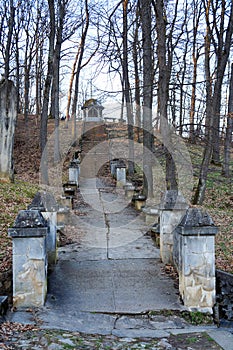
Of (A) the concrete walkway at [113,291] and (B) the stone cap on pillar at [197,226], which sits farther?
(B) the stone cap on pillar at [197,226]

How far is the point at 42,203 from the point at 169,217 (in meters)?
2.36

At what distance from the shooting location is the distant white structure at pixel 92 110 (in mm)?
36656

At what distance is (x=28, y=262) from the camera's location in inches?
203

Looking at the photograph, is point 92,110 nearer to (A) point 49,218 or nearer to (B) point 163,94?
(B) point 163,94

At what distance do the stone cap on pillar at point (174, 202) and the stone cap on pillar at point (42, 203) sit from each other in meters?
2.08

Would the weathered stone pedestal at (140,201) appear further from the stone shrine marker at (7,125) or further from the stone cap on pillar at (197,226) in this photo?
the stone cap on pillar at (197,226)

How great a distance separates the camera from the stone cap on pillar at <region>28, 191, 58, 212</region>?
21.8 ft

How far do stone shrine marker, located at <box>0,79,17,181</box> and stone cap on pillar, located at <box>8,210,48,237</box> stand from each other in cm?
832

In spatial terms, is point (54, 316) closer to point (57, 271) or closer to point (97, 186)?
point (57, 271)

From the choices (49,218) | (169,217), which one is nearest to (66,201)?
(49,218)

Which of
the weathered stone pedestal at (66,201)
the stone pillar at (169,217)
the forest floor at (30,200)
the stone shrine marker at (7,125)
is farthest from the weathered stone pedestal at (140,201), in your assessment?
the stone pillar at (169,217)

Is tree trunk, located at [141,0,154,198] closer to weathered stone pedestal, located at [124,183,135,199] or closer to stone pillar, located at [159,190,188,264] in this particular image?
weathered stone pedestal, located at [124,183,135,199]

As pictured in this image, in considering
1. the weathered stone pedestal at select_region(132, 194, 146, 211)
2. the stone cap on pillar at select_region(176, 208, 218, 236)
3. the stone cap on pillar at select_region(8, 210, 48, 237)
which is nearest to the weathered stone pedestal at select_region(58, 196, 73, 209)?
the weathered stone pedestal at select_region(132, 194, 146, 211)

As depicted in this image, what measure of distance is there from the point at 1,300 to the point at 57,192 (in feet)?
33.5
